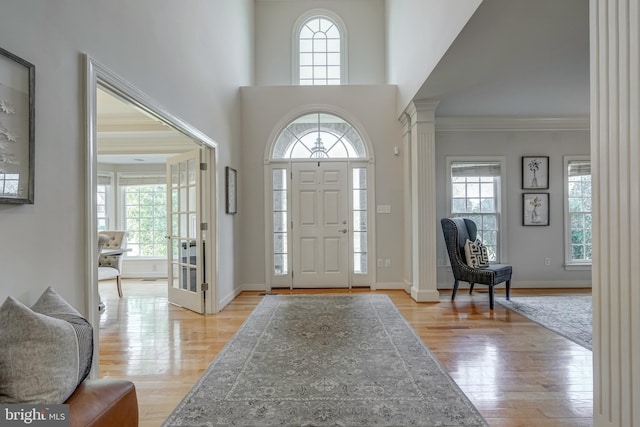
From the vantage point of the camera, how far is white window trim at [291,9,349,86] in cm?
600

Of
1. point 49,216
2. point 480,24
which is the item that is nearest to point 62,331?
point 49,216

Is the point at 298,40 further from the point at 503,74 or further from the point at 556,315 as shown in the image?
the point at 556,315

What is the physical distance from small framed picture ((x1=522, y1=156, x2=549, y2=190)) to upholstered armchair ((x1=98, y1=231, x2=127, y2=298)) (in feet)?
19.2

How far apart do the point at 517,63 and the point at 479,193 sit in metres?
2.41

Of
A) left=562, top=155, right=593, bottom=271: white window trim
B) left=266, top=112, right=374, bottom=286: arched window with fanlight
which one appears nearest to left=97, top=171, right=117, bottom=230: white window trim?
left=266, top=112, right=374, bottom=286: arched window with fanlight

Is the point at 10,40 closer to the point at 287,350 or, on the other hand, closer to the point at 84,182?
the point at 84,182

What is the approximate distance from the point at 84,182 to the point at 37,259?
1.58 ft

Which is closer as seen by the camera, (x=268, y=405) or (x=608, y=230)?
(x=608, y=230)

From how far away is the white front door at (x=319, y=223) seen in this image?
5.22 meters

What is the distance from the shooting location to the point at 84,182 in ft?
6.15

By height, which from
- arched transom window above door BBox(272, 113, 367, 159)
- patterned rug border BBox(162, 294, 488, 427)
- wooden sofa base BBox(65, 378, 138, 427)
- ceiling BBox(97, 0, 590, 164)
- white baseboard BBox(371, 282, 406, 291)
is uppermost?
ceiling BBox(97, 0, 590, 164)

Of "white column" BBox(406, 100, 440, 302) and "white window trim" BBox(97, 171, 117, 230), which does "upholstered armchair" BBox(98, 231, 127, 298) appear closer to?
"white window trim" BBox(97, 171, 117, 230)

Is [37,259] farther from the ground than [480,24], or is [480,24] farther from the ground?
[480,24]

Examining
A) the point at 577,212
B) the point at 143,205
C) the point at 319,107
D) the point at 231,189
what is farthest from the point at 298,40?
the point at 577,212
